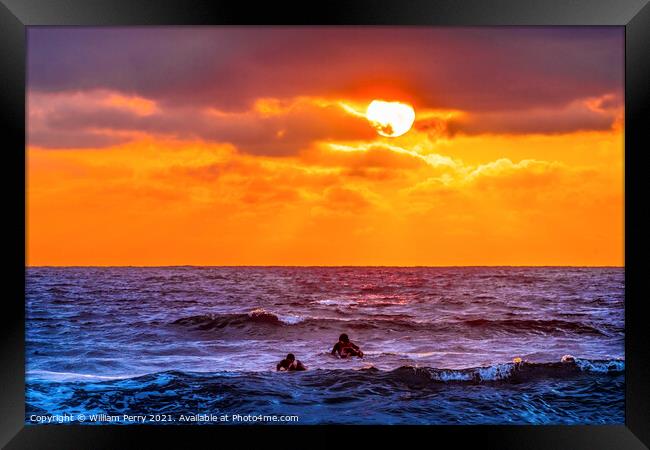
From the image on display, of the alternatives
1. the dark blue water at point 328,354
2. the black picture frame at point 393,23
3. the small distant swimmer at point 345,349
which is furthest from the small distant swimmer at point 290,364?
the black picture frame at point 393,23

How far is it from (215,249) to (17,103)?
335cm

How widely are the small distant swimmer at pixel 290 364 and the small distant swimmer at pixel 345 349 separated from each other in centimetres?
58

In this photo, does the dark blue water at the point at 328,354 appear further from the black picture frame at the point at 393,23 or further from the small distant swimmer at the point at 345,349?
the black picture frame at the point at 393,23

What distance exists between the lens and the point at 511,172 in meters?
6.88

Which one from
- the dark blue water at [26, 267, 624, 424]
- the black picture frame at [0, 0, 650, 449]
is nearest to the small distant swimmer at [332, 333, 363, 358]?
the dark blue water at [26, 267, 624, 424]

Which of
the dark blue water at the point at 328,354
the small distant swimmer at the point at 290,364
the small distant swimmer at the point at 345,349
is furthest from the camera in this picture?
the small distant swimmer at the point at 345,349

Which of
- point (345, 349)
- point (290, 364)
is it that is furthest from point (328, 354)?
point (290, 364)

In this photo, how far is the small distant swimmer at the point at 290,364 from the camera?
6320 mm

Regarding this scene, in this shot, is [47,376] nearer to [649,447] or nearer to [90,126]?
[90,126]

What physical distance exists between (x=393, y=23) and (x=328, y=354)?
13.7 ft

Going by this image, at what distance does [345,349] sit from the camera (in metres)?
6.95

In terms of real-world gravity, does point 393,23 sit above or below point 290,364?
above

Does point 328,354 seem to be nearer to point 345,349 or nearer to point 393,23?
point 345,349

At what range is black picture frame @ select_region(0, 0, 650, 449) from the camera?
4.35 meters
